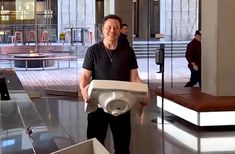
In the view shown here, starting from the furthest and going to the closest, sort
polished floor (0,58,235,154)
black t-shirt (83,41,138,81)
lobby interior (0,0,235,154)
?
black t-shirt (83,41,138,81) < lobby interior (0,0,235,154) < polished floor (0,58,235,154)

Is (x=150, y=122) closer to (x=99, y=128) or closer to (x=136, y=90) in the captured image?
(x=99, y=128)

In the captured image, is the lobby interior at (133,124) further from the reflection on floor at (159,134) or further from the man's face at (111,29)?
the man's face at (111,29)

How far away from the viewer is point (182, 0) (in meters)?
22.1

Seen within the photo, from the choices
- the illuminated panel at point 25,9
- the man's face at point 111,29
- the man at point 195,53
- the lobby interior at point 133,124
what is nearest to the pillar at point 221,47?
the lobby interior at point 133,124

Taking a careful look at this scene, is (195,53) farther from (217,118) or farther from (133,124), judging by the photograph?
(217,118)

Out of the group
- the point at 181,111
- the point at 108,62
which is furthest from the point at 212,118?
the point at 108,62

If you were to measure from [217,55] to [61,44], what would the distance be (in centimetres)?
1178

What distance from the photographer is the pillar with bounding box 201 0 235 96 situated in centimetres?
738

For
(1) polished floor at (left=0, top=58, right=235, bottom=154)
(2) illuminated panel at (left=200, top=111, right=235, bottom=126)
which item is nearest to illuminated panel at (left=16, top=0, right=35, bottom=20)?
(1) polished floor at (left=0, top=58, right=235, bottom=154)

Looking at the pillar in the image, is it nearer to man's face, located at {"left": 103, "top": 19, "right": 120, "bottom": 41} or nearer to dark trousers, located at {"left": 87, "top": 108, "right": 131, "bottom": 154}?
dark trousers, located at {"left": 87, "top": 108, "right": 131, "bottom": 154}

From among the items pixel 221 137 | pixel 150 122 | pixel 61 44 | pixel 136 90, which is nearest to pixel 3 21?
pixel 61 44

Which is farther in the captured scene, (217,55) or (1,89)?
(217,55)

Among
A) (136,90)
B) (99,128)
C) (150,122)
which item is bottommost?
(150,122)

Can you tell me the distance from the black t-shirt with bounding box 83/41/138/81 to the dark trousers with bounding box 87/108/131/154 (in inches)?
11.9
